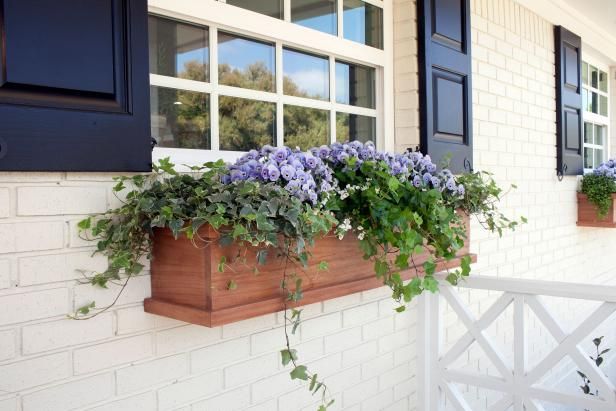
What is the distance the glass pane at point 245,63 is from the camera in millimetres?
1834

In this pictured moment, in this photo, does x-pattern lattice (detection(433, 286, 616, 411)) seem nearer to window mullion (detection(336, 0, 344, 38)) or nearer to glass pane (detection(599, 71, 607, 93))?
window mullion (detection(336, 0, 344, 38))

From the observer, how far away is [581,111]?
429 centimetres

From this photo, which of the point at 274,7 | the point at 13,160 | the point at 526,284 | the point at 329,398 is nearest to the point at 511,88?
the point at 526,284

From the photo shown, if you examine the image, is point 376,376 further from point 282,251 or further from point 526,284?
point 282,251

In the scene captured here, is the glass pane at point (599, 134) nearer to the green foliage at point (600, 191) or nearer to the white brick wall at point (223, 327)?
the green foliage at point (600, 191)

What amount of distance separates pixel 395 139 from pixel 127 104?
1.41 meters

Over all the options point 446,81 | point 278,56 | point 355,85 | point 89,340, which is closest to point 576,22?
point 446,81

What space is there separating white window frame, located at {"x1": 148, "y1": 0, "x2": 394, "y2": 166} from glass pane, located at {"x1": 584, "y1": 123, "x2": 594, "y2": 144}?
119 inches

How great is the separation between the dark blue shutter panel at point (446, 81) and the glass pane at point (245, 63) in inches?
30.5

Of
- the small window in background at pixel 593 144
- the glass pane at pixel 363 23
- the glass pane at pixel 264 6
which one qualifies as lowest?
the small window in background at pixel 593 144

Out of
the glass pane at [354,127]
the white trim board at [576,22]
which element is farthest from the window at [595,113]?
the glass pane at [354,127]

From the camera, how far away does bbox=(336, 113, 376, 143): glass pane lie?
7.49 ft

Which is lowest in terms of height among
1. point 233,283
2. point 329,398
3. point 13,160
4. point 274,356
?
point 329,398

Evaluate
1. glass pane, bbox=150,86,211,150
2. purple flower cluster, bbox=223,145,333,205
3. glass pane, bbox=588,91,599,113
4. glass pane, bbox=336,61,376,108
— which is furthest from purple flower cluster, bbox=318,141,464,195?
→ glass pane, bbox=588,91,599,113
